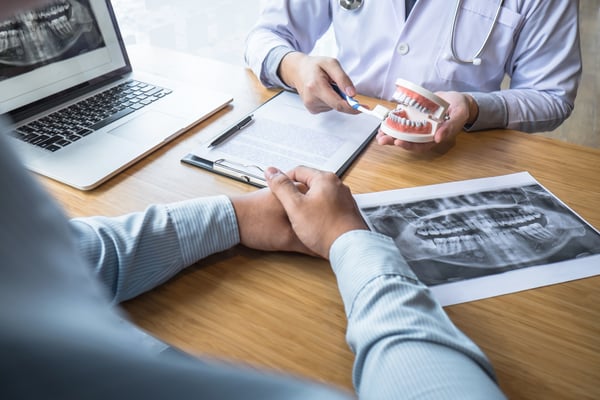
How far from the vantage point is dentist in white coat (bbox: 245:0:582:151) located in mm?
933

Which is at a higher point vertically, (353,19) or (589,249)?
(353,19)

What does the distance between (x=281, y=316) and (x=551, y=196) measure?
1.69 ft

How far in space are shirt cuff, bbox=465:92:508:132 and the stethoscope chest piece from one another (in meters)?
0.41

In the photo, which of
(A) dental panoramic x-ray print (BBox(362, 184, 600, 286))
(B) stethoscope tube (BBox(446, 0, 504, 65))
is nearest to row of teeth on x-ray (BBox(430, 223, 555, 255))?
(A) dental panoramic x-ray print (BBox(362, 184, 600, 286))

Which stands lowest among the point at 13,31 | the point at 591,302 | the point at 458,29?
the point at 591,302

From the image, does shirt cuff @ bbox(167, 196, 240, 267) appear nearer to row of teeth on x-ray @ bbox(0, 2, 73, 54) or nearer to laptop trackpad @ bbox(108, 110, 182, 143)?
laptop trackpad @ bbox(108, 110, 182, 143)

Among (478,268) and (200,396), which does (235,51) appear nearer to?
(478,268)

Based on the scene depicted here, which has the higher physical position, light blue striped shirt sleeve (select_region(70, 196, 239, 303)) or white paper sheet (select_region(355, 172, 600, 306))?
light blue striped shirt sleeve (select_region(70, 196, 239, 303))

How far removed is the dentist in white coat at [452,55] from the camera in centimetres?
93

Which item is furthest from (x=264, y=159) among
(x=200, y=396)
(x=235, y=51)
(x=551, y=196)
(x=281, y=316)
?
(x=235, y=51)

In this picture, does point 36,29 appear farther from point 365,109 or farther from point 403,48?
point 403,48

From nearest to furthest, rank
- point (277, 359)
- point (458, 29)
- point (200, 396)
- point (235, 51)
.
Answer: point (200, 396), point (277, 359), point (458, 29), point (235, 51)

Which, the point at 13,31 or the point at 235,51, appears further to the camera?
the point at 235,51

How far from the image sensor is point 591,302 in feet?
1.85
